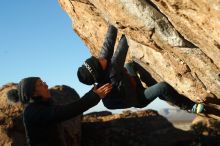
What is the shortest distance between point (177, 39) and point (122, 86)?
2534 mm

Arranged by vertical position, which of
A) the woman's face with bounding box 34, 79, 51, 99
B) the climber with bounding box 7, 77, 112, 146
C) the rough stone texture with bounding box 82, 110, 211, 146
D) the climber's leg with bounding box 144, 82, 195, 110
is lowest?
the rough stone texture with bounding box 82, 110, 211, 146

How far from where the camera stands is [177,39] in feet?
32.5

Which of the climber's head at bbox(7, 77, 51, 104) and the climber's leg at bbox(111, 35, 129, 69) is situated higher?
the climber's leg at bbox(111, 35, 129, 69)

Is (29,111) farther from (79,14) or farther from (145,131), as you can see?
(145,131)

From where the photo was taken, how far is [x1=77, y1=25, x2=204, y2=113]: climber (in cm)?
1103

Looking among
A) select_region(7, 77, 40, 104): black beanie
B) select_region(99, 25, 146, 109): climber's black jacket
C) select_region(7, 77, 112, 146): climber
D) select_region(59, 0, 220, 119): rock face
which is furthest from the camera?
select_region(99, 25, 146, 109): climber's black jacket

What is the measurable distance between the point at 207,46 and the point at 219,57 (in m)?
0.39

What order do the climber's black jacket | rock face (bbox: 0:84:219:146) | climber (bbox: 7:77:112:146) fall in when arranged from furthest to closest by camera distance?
1. rock face (bbox: 0:84:219:146)
2. the climber's black jacket
3. climber (bbox: 7:77:112:146)

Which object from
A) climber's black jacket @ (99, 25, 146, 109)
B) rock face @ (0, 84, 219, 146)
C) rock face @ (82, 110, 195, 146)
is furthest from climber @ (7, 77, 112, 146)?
rock face @ (82, 110, 195, 146)

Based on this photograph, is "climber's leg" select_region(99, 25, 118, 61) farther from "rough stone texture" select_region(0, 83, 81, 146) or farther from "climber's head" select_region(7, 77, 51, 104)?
"rough stone texture" select_region(0, 83, 81, 146)

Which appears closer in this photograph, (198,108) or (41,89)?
(41,89)

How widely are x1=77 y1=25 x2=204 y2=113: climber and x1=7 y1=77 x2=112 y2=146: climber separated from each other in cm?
241

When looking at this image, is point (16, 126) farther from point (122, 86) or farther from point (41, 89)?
point (41, 89)

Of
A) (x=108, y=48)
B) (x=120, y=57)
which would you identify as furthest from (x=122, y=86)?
(x=108, y=48)
